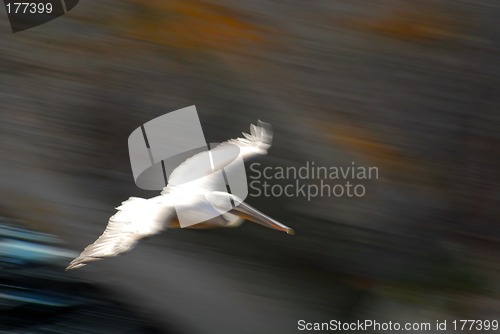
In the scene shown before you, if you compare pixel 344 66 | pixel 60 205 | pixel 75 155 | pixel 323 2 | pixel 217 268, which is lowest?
pixel 217 268

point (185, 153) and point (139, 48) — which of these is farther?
point (139, 48)

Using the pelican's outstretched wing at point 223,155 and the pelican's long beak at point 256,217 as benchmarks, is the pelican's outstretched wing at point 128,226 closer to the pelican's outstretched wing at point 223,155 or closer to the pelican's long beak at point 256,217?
the pelican's outstretched wing at point 223,155

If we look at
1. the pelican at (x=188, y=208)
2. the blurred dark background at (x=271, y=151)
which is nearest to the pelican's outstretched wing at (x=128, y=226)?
the pelican at (x=188, y=208)

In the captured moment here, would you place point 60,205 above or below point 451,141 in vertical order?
below

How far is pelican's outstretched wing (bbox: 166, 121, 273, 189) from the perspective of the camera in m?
2.34

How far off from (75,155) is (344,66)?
1084 millimetres

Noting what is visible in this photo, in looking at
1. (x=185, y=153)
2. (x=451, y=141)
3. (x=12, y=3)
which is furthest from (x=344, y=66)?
(x=12, y=3)

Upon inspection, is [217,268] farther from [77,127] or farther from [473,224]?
[473,224]

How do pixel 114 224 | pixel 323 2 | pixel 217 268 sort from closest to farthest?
pixel 114 224, pixel 217 268, pixel 323 2


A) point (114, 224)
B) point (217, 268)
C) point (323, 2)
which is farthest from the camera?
point (323, 2)

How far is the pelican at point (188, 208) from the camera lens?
2170 mm

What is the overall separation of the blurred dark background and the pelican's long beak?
53mm

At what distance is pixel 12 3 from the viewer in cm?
269

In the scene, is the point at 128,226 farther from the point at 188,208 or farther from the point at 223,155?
the point at 223,155
